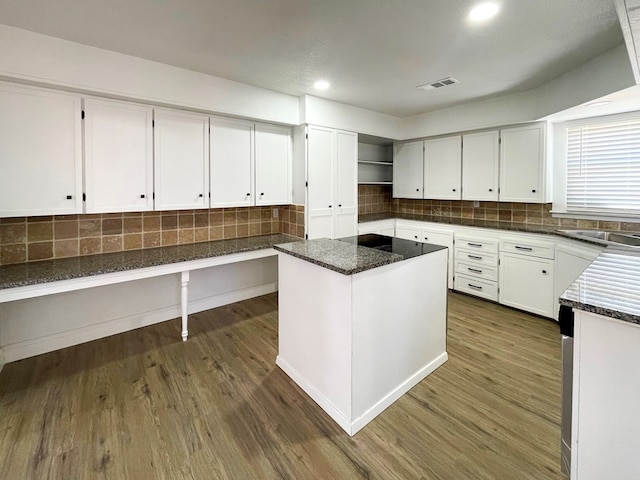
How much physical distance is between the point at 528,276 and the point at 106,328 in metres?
4.46

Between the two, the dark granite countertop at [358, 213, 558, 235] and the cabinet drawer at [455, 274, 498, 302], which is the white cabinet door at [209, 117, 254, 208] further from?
the cabinet drawer at [455, 274, 498, 302]

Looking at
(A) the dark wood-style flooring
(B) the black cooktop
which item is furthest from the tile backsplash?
(B) the black cooktop

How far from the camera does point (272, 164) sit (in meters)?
3.77

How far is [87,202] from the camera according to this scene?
2617mm

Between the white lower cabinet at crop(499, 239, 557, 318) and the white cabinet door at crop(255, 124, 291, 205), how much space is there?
2.73m

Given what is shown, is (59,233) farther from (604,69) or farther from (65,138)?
(604,69)

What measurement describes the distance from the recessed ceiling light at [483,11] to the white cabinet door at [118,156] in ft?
8.84

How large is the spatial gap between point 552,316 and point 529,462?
2217mm

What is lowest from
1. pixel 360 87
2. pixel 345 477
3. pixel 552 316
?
pixel 345 477

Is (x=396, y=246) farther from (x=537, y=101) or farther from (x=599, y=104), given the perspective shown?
(x=537, y=101)

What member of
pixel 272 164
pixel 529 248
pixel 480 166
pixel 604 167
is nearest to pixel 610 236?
pixel 529 248

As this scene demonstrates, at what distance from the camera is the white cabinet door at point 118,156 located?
2.61m

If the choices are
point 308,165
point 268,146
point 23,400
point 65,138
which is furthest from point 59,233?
point 308,165

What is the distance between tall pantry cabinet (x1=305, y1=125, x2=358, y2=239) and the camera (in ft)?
12.5
